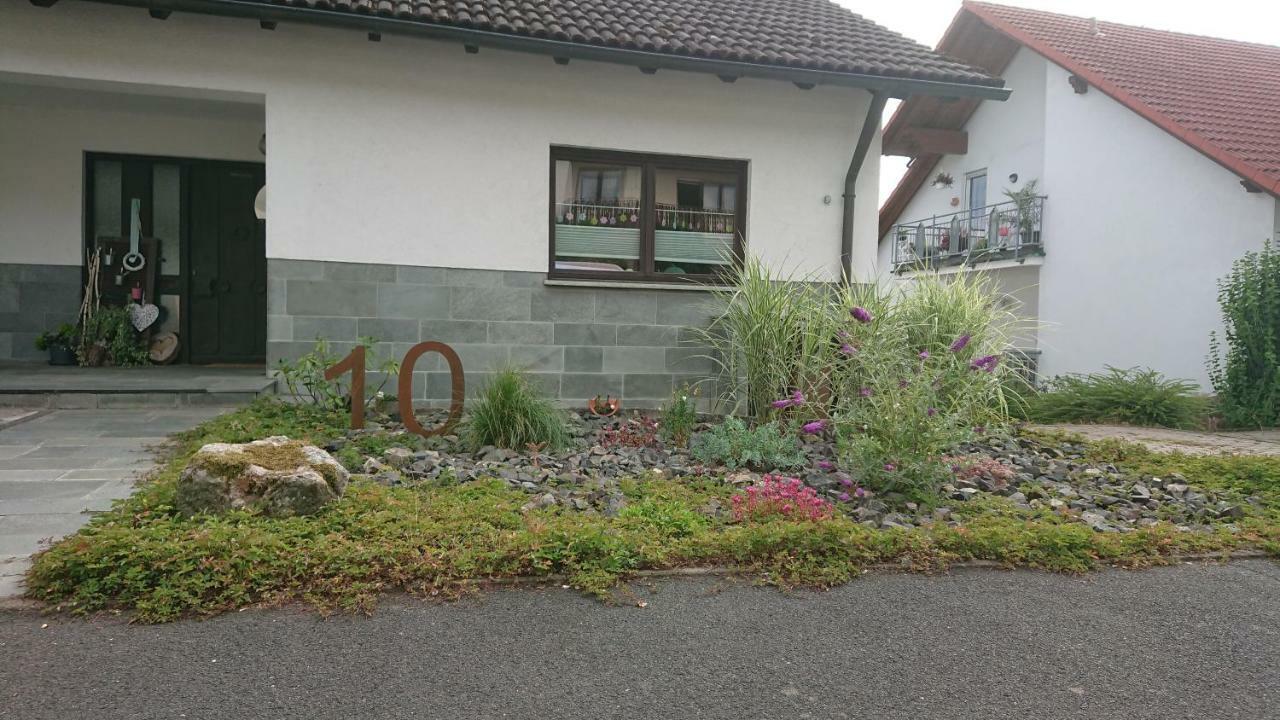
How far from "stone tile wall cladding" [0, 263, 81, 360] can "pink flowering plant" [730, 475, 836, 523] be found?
791 centimetres

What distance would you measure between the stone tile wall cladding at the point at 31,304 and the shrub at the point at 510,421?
5786 mm

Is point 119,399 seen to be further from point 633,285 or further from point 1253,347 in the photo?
point 1253,347

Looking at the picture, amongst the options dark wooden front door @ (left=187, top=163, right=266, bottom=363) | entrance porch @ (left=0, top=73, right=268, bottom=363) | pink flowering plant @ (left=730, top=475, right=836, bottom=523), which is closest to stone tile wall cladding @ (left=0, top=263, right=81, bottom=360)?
entrance porch @ (left=0, top=73, right=268, bottom=363)

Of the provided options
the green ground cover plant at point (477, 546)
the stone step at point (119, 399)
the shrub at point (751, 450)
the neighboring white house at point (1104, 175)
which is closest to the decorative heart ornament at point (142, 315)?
the stone step at point (119, 399)

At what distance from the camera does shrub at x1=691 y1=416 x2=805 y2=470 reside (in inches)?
197

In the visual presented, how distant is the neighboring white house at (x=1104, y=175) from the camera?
11.0 m

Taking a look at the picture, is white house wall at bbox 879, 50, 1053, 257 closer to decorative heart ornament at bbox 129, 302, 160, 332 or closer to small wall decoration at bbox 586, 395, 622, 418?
small wall decoration at bbox 586, 395, 622, 418

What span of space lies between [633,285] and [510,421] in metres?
2.46

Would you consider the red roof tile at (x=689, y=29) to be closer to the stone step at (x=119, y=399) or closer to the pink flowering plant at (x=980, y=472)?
the stone step at (x=119, y=399)

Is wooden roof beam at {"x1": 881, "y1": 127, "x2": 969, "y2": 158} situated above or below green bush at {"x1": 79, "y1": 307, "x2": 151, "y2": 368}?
above

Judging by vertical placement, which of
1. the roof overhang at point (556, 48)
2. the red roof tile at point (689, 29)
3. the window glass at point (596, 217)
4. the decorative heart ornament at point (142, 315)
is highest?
the red roof tile at point (689, 29)

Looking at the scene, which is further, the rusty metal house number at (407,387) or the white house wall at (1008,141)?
the white house wall at (1008,141)

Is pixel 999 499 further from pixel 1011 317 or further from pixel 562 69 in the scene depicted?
pixel 562 69

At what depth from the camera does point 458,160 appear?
6957 millimetres
